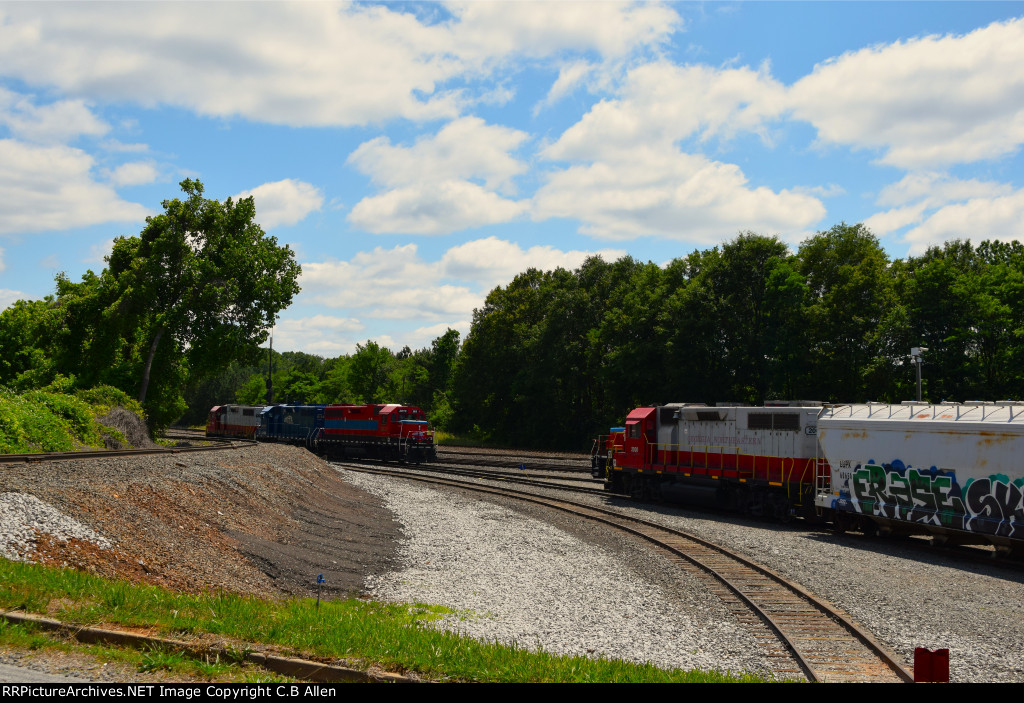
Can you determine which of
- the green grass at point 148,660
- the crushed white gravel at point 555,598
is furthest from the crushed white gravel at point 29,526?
the crushed white gravel at point 555,598

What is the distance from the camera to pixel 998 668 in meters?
10.1

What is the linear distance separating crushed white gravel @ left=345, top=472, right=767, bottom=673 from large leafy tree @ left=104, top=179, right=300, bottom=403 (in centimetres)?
2520

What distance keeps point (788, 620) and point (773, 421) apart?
13.6 metres

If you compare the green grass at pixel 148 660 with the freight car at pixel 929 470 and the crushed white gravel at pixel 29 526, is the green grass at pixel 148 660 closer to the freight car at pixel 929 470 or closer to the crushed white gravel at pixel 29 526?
the crushed white gravel at pixel 29 526

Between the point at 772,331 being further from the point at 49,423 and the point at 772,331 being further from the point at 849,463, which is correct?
the point at 49,423

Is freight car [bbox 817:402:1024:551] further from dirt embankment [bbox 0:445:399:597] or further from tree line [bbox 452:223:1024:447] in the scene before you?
tree line [bbox 452:223:1024:447]

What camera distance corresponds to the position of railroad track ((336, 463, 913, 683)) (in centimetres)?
990

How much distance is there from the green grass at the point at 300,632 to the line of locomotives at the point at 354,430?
35939 millimetres

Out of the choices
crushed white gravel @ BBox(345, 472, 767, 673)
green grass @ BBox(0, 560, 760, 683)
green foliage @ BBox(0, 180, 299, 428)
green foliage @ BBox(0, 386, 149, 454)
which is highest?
green foliage @ BBox(0, 180, 299, 428)

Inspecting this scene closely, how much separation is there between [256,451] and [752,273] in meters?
36.1

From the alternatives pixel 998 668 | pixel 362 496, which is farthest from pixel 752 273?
pixel 998 668

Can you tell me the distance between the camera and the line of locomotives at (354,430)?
46.2 m

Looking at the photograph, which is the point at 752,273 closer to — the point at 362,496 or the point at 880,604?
the point at 362,496

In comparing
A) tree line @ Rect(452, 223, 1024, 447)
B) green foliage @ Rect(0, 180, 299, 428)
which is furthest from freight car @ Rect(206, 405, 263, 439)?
tree line @ Rect(452, 223, 1024, 447)
